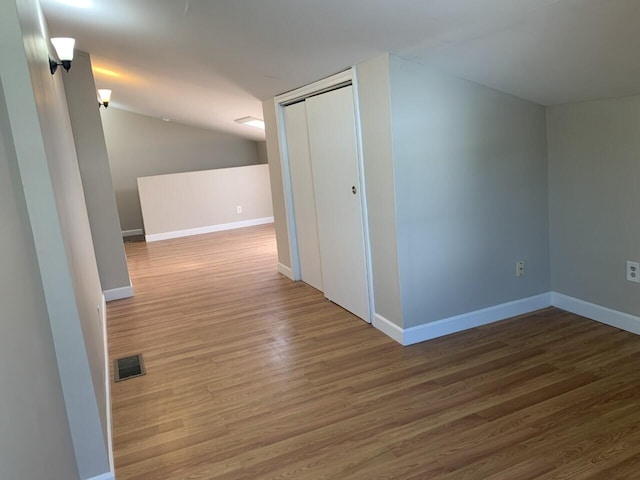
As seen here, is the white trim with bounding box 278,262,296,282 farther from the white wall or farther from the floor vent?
the floor vent

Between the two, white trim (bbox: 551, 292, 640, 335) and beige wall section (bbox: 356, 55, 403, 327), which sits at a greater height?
beige wall section (bbox: 356, 55, 403, 327)

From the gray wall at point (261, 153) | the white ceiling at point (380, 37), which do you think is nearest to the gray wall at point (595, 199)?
the white ceiling at point (380, 37)

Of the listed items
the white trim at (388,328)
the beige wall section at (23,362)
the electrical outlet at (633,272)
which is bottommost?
the white trim at (388,328)

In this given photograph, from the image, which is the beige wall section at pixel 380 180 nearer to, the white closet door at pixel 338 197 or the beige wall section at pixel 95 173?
the white closet door at pixel 338 197

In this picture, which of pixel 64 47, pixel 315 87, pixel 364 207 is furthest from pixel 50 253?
pixel 315 87

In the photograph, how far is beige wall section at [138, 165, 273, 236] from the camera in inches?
304

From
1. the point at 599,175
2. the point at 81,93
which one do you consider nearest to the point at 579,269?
the point at 599,175

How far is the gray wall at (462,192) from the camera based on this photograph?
2.85 m

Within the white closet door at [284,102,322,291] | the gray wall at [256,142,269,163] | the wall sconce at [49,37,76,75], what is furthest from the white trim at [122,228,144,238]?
the wall sconce at [49,37,76,75]

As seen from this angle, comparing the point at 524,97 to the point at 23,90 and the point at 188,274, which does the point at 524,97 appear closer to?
the point at 23,90

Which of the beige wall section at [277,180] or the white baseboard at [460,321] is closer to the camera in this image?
the white baseboard at [460,321]

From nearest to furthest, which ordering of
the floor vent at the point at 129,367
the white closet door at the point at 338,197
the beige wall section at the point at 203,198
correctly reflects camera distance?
the floor vent at the point at 129,367 → the white closet door at the point at 338,197 → the beige wall section at the point at 203,198

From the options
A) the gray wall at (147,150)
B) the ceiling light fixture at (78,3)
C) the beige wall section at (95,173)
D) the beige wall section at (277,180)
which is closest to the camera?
the ceiling light fixture at (78,3)

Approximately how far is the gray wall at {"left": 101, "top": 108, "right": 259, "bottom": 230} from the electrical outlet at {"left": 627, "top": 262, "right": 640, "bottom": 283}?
7.37 m
